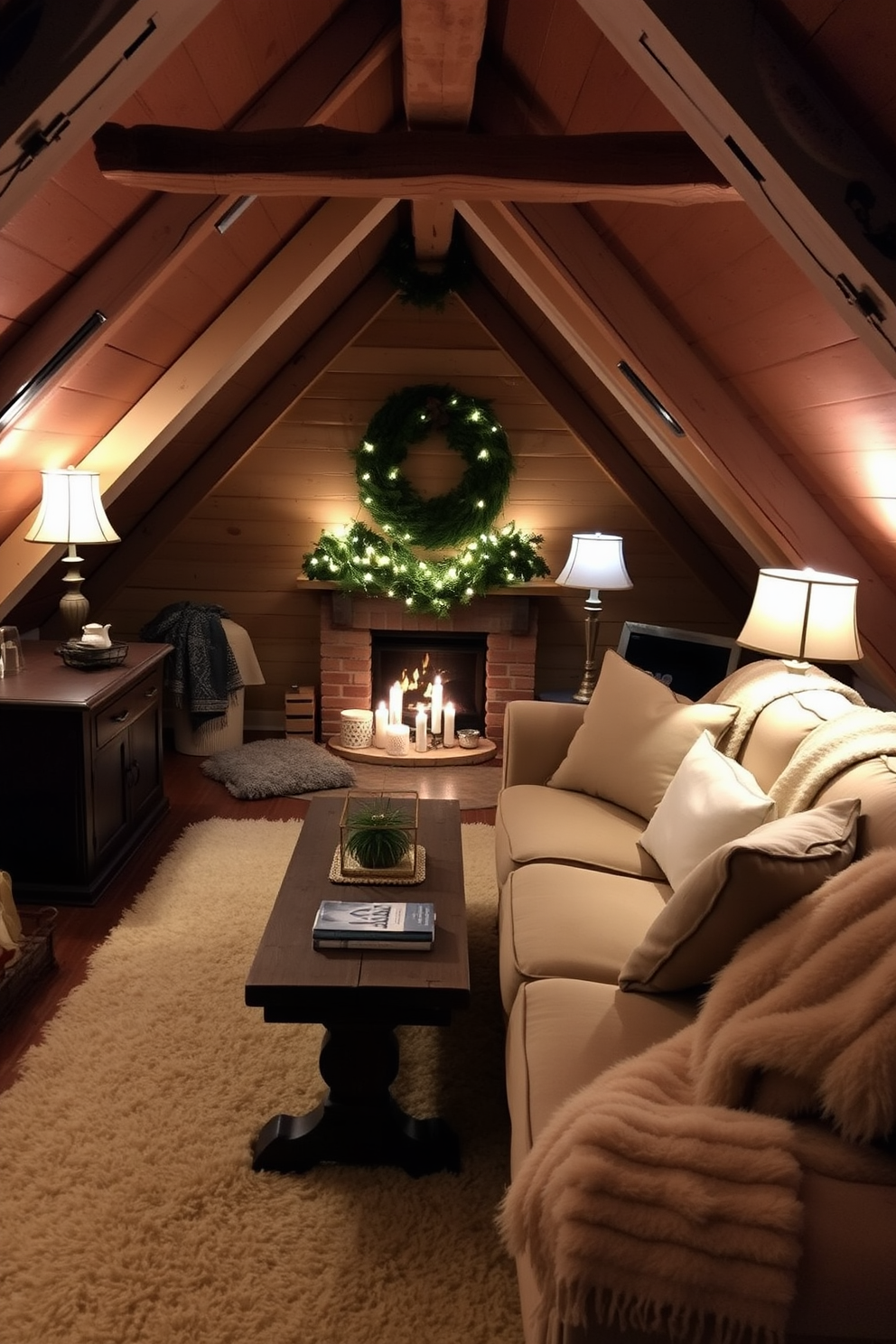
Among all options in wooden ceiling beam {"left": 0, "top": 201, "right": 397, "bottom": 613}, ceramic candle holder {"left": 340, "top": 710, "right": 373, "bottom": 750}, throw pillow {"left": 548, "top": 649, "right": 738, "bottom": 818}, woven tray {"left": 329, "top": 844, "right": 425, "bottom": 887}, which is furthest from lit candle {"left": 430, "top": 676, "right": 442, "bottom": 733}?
woven tray {"left": 329, "top": 844, "right": 425, "bottom": 887}

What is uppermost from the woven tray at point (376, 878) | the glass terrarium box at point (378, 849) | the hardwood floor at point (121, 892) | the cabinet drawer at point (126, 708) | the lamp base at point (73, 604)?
the lamp base at point (73, 604)

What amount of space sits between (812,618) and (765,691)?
0.25 metres

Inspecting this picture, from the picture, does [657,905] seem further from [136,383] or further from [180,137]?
[136,383]

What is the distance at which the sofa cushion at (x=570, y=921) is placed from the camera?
200 centimetres

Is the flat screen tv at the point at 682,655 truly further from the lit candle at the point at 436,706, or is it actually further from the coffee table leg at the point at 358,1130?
the coffee table leg at the point at 358,1130

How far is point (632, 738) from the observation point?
2871mm

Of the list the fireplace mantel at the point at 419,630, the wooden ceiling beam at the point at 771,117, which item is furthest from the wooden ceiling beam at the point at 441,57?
the fireplace mantel at the point at 419,630

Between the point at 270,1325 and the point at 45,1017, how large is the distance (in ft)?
3.84

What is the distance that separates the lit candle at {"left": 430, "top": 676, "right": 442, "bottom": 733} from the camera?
4926mm

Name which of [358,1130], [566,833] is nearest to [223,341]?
[566,833]

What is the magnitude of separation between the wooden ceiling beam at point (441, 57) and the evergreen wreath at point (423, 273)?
1637mm

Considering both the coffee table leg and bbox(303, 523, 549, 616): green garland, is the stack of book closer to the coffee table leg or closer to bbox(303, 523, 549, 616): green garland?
the coffee table leg

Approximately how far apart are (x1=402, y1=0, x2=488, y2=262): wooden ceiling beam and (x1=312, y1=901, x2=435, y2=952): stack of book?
189cm

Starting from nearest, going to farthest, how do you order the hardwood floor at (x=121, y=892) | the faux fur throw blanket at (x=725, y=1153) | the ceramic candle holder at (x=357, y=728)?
1. the faux fur throw blanket at (x=725, y=1153)
2. the hardwood floor at (x=121, y=892)
3. the ceramic candle holder at (x=357, y=728)
